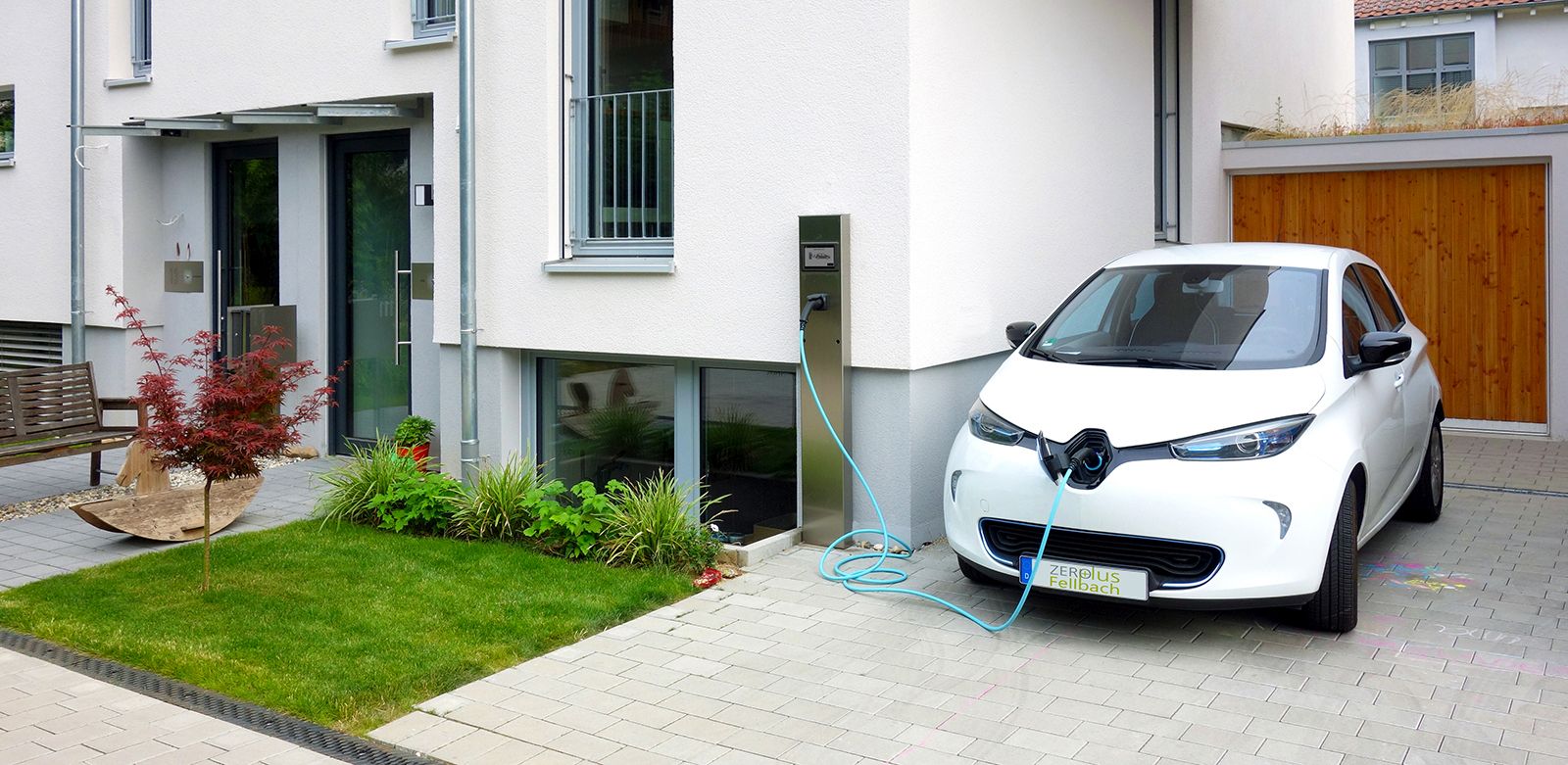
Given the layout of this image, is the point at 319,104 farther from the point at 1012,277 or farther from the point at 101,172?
the point at 1012,277

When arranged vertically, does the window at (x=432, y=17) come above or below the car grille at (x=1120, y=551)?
above

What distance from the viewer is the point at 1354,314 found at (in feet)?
23.1

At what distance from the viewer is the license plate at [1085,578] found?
19.2ft

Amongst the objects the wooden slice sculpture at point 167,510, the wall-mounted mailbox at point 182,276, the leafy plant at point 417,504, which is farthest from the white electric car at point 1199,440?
the wall-mounted mailbox at point 182,276

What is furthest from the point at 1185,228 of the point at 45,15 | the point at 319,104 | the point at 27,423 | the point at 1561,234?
the point at 45,15

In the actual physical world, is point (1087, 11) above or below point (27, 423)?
above

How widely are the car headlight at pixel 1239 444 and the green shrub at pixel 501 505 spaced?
12.6ft

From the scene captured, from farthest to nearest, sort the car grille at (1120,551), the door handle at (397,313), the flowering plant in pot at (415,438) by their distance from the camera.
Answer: the door handle at (397,313) < the flowering plant in pot at (415,438) < the car grille at (1120,551)

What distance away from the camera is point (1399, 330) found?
777 centimetres

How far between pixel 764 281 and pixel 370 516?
9.70 feet

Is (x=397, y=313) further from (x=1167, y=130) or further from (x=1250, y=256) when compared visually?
(x=1167, y=130)

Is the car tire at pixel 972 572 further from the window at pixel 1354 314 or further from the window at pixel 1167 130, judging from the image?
the window at pixel 1167 130

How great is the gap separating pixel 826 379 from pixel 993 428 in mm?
1604

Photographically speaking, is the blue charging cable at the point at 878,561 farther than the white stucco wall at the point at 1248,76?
No
